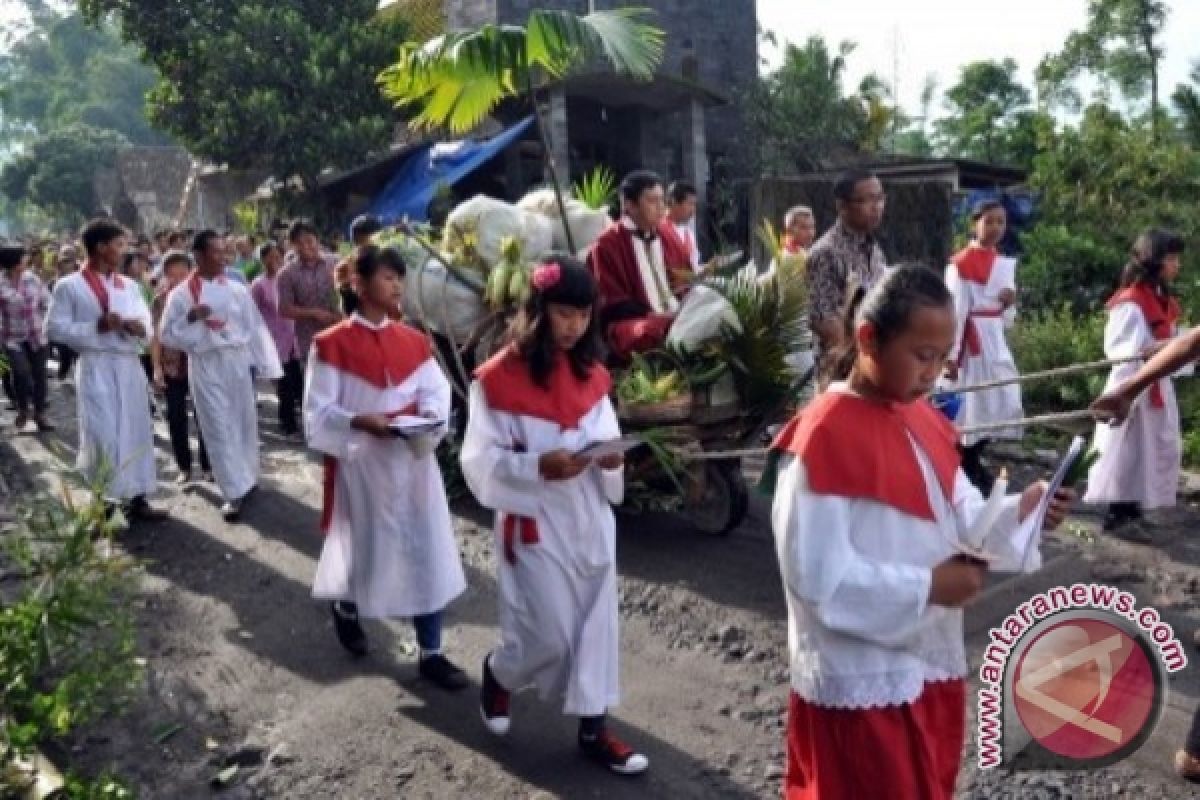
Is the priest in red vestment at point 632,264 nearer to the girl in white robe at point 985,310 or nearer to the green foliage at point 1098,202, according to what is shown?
the girl in white robe at point 985,310

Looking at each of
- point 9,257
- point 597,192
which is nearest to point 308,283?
point 597,192

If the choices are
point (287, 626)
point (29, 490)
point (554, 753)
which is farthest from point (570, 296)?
point (29, 490)

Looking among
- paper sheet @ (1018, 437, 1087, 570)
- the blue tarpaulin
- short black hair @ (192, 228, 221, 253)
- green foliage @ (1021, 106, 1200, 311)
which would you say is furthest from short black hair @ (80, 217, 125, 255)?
Answer: green foliage @ (1021, 106, 1200, 311)

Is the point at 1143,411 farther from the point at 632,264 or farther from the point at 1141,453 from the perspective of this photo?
the point at 632,264

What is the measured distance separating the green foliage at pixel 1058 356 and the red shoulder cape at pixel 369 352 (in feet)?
22.4

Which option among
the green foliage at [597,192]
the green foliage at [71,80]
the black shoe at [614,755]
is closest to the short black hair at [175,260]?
the green foliage at [597,192]

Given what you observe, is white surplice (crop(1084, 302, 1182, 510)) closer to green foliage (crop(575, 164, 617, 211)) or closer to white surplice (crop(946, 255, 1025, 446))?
white surplice (crop(946, 255, 1025, 446))

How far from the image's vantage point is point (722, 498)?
668cm

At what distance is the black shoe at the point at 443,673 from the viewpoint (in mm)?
5062

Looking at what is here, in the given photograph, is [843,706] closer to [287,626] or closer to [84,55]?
[287,626]

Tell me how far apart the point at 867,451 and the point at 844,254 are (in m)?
3.78

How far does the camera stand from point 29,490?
371 inches

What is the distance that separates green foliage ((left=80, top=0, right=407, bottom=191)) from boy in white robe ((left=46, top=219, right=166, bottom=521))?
45.4ft

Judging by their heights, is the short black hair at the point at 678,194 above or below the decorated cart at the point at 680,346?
above
